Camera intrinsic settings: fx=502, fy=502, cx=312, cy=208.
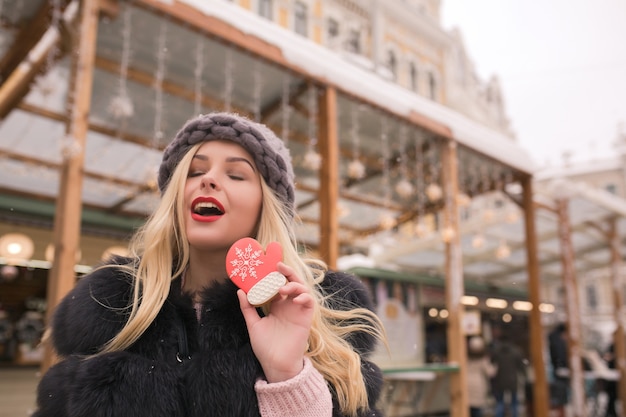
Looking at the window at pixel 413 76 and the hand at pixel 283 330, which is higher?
the window at pixel 413 76

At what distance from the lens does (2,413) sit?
5.90 meters

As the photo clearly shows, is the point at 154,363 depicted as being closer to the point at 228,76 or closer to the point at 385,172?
the point at 228,76

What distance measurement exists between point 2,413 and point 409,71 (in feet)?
39.5

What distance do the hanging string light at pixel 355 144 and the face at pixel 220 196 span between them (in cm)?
422

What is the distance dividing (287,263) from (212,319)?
26 cm

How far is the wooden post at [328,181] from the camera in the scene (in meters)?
4.74

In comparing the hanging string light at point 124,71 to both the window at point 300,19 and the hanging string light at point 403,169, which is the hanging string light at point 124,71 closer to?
the hanging string light at point 403,169

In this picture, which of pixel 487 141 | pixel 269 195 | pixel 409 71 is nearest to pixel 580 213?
pixel 487 141

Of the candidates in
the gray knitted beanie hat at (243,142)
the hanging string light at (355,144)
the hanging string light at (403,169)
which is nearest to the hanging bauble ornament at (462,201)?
the hanging string light at (403,169)

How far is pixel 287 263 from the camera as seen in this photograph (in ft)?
4.62

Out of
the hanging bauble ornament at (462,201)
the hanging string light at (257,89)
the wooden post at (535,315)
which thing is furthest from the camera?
the wooden post at (535,315)

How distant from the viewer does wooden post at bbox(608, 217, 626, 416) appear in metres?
9.68

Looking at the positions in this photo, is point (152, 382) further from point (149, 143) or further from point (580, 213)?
point (580, 213)

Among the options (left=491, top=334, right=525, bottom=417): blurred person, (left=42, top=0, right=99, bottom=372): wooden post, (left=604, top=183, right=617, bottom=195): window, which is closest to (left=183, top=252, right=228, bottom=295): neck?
(left=42, top=0, right=99, bottom=372): wooden post
